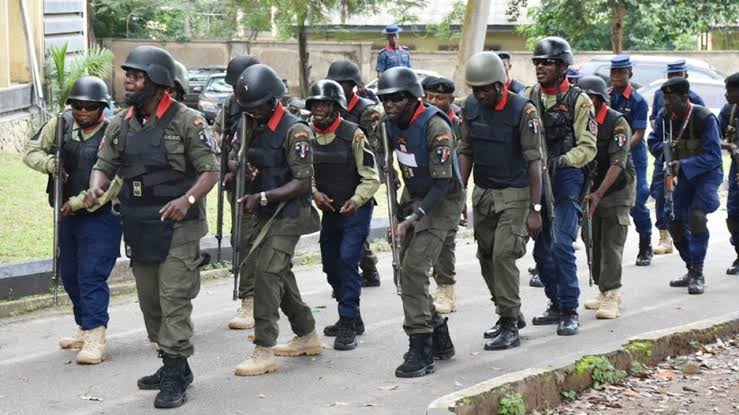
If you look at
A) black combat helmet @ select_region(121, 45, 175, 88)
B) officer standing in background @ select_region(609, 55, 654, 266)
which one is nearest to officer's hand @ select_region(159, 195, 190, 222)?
black combat helmet @ select_region(121, 45, 175, 88)

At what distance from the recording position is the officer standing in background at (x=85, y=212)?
320 inches

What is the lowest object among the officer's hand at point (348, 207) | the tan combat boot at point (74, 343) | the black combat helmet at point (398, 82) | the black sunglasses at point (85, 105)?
the tan combat boot at point (74, 343)

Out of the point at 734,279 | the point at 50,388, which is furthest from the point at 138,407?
the point at 734,279

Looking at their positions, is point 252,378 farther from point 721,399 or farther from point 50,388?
point 721,399

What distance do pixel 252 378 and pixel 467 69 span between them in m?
2.36

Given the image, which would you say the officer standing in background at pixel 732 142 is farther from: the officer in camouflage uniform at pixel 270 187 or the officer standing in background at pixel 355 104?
the officer in camouflage uniform at pixel 270 187

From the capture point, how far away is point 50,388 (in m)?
7.49

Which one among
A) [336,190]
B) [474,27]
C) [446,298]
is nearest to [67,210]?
[336,190]

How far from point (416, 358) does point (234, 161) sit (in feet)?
6.05

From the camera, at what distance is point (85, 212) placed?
8.20 meters

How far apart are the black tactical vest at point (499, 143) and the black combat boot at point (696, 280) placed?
3.24 m

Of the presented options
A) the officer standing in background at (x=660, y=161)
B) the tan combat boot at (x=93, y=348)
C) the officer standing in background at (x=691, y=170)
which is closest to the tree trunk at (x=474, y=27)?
the officer standing in background at (x=660, y=161)

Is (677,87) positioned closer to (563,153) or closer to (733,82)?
(733,82)

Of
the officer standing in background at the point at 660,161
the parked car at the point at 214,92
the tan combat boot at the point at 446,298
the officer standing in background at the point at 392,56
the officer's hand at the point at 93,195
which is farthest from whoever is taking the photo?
the parked car at the point at 214,92
